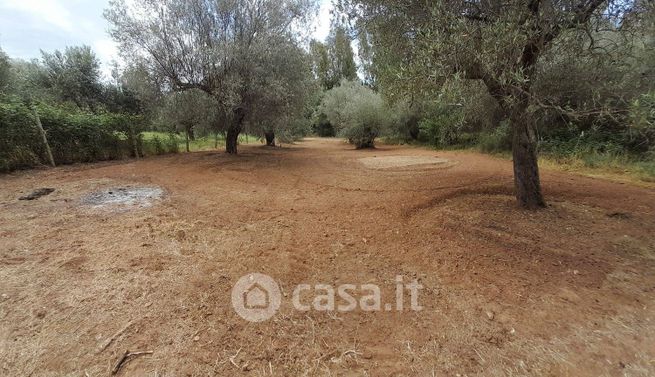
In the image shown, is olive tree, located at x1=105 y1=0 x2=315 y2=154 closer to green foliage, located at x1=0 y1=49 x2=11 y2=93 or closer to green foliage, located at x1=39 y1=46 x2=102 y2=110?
green foliage, located at x1=0 y1=49 x2=11 y2=93

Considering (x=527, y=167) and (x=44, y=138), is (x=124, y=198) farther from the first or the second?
(x=527, y=167)

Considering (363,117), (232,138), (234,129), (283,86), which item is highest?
(283,86)

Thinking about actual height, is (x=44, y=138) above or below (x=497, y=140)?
above

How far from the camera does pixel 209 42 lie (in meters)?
10.0

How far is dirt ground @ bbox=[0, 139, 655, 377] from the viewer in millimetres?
2043

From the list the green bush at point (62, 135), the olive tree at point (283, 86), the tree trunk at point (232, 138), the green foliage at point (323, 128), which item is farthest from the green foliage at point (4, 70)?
the green foliage at point (323, 128)

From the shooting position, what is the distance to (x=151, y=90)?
10.2 meters

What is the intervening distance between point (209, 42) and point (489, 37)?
31.3 feet

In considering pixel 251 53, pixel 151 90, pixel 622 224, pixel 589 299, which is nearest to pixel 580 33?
pixel 622 224

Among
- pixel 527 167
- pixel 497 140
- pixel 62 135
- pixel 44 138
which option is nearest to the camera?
pixel 527 167

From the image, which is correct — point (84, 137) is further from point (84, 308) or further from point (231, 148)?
point (84, 308)

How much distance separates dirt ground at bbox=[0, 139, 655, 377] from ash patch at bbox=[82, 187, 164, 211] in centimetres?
25

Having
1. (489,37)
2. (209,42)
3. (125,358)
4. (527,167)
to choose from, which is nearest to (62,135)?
(209,42)

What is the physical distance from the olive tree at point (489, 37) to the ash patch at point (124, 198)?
15.6 ft
